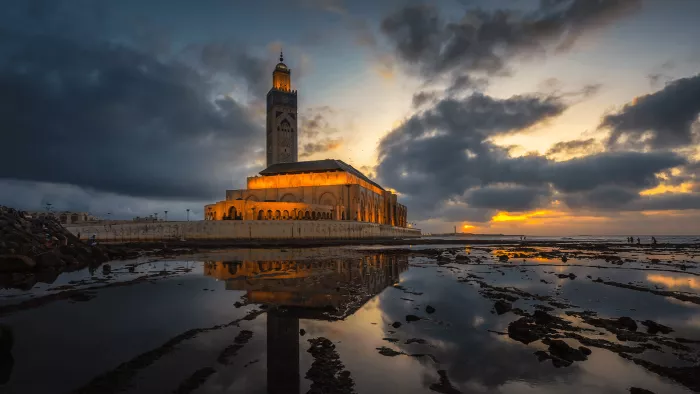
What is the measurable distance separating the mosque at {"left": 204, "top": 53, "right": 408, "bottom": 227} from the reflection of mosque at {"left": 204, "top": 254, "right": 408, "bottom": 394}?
44.9 m

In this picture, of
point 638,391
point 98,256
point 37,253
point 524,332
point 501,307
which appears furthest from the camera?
point 98,256

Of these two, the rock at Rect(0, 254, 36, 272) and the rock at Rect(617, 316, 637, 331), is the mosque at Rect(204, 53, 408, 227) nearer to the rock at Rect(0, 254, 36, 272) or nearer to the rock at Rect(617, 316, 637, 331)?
the rock at Rect(0, 254, 36, 272)

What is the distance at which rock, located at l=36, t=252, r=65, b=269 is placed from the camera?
17.0 meters

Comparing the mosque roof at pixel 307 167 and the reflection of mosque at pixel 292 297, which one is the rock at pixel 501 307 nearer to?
the reflection of mosque at pixel 292 297

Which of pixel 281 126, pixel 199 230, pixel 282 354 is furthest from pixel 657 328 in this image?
pixel 281 126

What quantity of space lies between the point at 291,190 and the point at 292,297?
68.9m

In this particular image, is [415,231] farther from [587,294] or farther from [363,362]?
[363,362]

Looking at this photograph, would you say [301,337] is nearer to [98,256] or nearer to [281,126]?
[98,256]

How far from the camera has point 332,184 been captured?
76312 mm

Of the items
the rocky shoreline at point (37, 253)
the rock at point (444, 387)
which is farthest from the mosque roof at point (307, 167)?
the rock at point (444, 387)

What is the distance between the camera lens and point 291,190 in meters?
78.3

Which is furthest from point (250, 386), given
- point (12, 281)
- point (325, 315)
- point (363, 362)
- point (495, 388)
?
point (12, 281)

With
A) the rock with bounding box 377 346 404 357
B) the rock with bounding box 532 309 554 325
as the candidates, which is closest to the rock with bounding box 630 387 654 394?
the rock with bounding box 377 346 404 357

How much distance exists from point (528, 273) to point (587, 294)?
599cm
